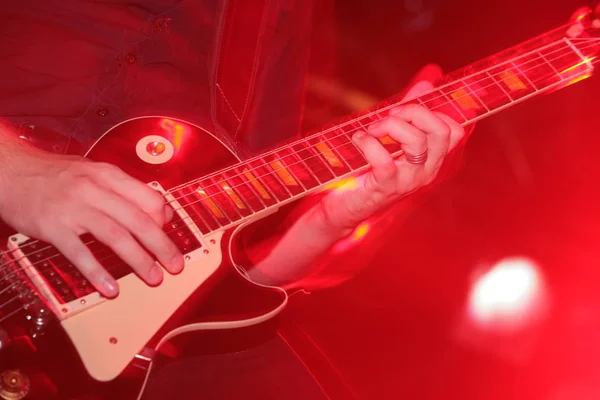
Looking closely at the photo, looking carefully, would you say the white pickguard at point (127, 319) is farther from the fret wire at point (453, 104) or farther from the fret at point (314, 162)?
the fret wire at point (453, 104)

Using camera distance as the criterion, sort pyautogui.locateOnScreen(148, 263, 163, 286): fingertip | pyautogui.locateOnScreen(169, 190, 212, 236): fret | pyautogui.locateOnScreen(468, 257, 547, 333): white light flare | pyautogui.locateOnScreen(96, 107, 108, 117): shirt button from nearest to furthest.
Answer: pyautogui.locateOnScreen(148, 263, 163, 286): fingertip
pyautogui.locateOnScreen(169, 190, 212, 236): fret
pyautogui.locateOnScreen(96, 107, 108, 117): shirt button
pyautogui.locateOnScreen(468, 257, 547, 333): white light flare

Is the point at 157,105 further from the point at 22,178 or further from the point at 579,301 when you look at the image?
the point at 579,301

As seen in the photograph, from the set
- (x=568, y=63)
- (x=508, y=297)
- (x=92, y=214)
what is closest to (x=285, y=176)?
(x=92, y=214)

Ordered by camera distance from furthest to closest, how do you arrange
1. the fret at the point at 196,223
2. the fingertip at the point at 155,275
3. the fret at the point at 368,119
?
the fret at the point at 368,119
the fret at the point at 196,223
the fingertip at the point at 155,275

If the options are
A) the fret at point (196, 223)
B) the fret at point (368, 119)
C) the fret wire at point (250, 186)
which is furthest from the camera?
the fret at point (368, 119)

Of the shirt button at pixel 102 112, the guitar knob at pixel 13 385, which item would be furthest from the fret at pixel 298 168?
the guitar knob at pixel 13 385

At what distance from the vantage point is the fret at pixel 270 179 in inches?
44.3

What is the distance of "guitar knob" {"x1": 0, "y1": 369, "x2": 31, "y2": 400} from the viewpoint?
79 centimetres

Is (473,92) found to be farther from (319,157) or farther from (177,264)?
(177,264)

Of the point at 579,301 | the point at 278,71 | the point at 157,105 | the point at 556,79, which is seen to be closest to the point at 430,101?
the point at 556,79

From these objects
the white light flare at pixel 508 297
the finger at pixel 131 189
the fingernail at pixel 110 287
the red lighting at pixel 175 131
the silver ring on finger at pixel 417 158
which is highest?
the red lighting at pixel 175 131

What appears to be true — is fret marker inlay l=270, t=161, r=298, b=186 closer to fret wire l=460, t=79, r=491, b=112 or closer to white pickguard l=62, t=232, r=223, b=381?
white pickguard l=62, t=232, r=223, b=381

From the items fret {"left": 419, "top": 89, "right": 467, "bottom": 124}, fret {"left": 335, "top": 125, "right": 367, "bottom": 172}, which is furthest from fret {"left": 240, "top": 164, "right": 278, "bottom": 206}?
fret {"left": 419, "top": 89, "right": 467, "bottom": 124}

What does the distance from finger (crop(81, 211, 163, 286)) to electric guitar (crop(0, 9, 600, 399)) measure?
7 centimetres
